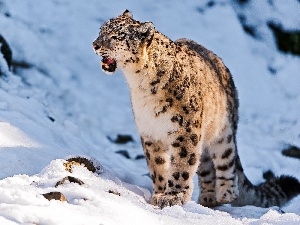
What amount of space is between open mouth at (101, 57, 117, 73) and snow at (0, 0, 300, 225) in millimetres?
632

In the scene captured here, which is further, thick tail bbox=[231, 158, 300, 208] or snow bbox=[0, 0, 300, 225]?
thick tail bbox=[231, 158, 300, 208]

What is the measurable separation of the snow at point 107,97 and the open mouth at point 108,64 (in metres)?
0.63

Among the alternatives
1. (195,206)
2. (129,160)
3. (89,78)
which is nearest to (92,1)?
(89,78)

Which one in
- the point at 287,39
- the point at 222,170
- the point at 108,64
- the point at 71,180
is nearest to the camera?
the point at 71,180

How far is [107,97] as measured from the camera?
9.21 m

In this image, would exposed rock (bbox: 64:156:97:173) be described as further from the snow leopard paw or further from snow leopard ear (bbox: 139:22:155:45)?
snow leopard ear (bbox: 139:22:155:45)

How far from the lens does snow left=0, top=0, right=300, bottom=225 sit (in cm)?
525

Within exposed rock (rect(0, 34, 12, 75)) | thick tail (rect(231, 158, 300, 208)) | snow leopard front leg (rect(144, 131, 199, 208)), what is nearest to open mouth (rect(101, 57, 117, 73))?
snow leopard front leg (rect(144, 131, 199, 208))

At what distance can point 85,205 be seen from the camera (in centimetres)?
396

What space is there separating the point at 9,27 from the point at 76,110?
1599mm

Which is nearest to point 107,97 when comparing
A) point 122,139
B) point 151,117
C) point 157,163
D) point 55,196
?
point 122,139

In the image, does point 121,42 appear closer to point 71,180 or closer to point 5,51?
point 71,180

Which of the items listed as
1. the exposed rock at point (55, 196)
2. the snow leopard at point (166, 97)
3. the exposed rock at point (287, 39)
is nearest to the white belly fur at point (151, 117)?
the snow leopard at point (166, 97)

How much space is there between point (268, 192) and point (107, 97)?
3.13 metres
